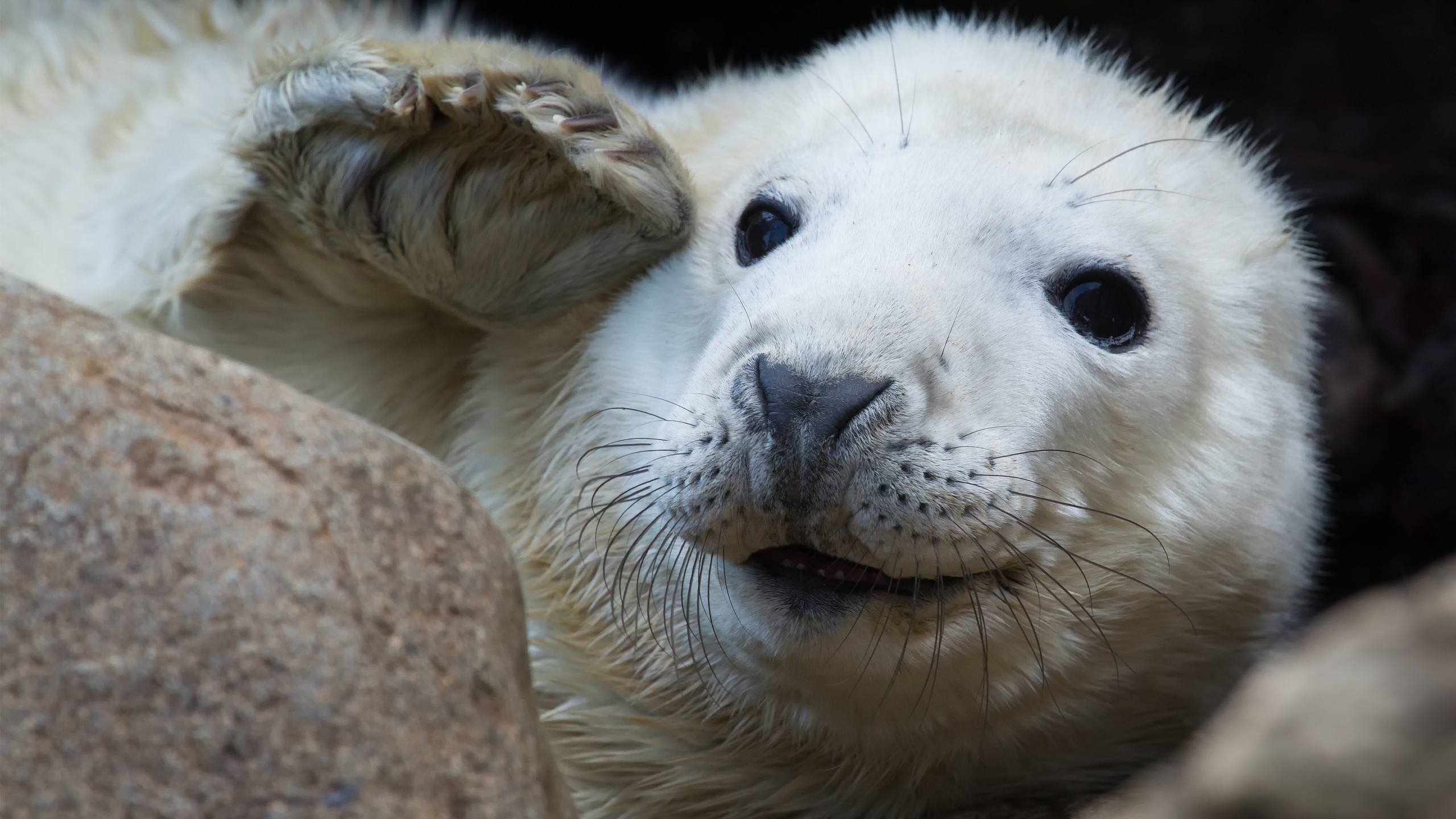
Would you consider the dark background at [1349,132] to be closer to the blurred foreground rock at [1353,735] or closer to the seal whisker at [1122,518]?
the seal whisker at [1122,518]

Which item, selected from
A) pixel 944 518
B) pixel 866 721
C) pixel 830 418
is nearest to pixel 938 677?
pixel 866 721

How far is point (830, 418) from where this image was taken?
89.1 inches

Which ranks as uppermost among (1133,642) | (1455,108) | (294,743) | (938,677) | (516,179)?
(1455,108)

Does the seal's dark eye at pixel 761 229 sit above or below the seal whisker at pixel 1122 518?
above

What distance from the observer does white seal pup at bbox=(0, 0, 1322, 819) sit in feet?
8.05

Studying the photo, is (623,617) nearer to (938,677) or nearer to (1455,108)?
(938,677)

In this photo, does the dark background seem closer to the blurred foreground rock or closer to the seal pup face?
the seal pup face

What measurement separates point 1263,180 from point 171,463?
268 centimetres

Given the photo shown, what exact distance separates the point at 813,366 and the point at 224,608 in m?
0.97

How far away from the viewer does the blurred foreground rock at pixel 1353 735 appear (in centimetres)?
159

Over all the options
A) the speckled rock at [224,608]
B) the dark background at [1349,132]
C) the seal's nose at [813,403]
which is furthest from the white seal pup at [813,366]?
the dark background at [1349,132]

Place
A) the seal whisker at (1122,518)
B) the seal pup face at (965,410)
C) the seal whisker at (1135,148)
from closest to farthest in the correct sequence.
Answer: the seal pup face at (965,410) < the seal whisker at (1122,518) < the seal whisker at (1135,148)

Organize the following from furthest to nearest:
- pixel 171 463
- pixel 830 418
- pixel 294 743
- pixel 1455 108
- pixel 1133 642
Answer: pixel 1455 108, pixel 1133 642, pixel 830 418, pixel 171 463, pixel 294 743

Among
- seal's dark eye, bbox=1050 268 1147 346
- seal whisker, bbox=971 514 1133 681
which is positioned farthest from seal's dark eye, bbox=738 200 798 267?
seal whisker, bbox=971 514 1133 681
